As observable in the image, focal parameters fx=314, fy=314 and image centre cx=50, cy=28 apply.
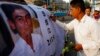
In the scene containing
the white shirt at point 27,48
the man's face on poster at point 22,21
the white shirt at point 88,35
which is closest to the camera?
the white shirt at point 27,48

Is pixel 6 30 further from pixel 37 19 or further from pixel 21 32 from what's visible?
pixel 37 19

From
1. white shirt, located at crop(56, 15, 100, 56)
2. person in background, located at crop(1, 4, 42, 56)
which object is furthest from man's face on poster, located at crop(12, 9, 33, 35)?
white shirt, located at crop(56, 15, 100, 56)

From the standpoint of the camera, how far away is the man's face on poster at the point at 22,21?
224 centimetres

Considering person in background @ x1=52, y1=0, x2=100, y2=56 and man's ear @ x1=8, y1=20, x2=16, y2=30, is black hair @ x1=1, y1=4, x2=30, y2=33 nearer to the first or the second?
man's ear @ x1=8, y1=20, x2=16, y2=30

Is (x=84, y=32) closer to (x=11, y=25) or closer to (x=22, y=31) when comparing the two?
(x=22, y=31)

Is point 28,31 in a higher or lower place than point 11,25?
lower

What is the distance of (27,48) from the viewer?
7.55 ft

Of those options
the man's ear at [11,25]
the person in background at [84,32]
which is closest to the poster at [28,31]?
the man's ear at [11,25]

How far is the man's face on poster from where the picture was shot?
224cm

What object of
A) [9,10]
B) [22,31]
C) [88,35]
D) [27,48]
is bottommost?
[88,35]

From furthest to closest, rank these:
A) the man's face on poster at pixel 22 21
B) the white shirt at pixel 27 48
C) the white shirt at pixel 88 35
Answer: the white shirt at pixel 88 35, the man's face on poster at pixel 22 21, the white shirt at pixel 27 48

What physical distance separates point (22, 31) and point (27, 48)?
13cm

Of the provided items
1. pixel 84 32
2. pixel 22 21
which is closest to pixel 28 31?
pixel 22 21

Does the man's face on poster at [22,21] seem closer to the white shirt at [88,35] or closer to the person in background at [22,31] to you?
the person in background at [22,31]
